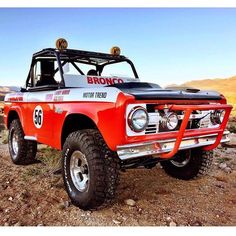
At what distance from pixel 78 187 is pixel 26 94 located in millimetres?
2230

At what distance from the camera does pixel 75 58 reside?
17.6 ft

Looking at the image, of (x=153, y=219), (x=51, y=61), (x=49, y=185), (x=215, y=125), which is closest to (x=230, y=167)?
(x=215, y=125)

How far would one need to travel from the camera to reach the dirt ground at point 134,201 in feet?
11.2

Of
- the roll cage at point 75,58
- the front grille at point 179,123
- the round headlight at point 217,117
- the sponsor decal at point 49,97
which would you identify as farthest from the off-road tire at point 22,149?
the round headlight at point 217,117

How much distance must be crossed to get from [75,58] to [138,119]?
252 cm

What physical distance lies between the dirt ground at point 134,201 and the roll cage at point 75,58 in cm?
144

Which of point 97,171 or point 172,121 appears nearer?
point 97,171

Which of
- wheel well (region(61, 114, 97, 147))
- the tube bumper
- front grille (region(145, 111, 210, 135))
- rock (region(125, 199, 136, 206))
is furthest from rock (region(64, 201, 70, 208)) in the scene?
front grille (region(145, 111, 210, 135))

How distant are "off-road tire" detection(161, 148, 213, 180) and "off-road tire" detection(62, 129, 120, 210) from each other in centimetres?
152

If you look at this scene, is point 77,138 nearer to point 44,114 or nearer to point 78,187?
point 78,187

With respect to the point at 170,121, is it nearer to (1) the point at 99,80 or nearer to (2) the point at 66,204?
(2) the point at 66,204

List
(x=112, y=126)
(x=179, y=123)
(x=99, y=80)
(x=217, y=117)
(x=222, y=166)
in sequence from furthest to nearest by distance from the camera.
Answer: (x=222, y=166)
(x=99, y=80)
(x=217, y=117)
(x=179, y=123)
(x=112, y=126)

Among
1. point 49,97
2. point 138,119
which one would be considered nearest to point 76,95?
point 49,97

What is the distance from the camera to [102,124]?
3.31 meters
